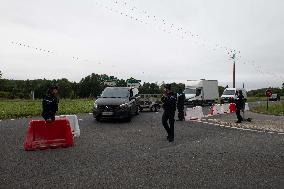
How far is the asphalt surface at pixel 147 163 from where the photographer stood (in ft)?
24.0

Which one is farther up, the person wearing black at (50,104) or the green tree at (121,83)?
the green tree at (121,83)

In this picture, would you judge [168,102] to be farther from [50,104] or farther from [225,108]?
[225,108]

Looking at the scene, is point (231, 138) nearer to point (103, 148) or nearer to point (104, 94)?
point (103, 148)

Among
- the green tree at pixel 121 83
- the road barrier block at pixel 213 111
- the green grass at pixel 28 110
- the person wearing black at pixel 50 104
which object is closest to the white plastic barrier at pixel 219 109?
the road barrier block at pixel 213 111

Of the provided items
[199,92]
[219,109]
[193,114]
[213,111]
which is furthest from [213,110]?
[199,92]

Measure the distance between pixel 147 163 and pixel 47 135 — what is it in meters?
3.92

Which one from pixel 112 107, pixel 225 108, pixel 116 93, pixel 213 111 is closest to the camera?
pixel 112 107

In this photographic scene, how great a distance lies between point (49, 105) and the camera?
12953mm

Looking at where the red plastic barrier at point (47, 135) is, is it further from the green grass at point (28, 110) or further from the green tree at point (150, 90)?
the green tree at point (150, 90)


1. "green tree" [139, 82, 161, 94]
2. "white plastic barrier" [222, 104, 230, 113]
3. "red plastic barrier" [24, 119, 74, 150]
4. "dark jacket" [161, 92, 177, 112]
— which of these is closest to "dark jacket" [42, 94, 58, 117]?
"red plastic barrier" [24, 119, 74, 150]

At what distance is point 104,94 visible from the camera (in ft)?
74.2

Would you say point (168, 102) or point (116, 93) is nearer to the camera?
point (168, 102)

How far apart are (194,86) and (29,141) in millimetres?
33556

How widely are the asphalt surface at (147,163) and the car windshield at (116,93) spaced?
8.03 m
